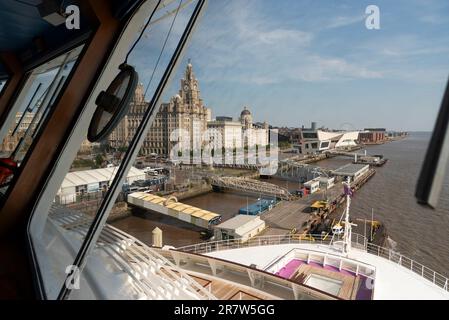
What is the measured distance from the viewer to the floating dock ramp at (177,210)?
295 inches

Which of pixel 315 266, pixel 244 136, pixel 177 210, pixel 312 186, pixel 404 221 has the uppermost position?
pixel 244 136

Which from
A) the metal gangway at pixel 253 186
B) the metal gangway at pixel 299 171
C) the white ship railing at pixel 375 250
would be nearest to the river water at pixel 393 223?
the white ship railing at pixel 375 250

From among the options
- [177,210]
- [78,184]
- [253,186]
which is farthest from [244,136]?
[78,184]

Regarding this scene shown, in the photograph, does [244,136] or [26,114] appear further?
[244,136]

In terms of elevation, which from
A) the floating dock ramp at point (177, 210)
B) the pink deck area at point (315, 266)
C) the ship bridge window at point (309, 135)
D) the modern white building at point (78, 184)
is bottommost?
the floating dock ramp at point (177, 210)

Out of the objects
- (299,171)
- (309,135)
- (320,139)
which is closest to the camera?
(320,139)

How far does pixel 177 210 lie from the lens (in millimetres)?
7953

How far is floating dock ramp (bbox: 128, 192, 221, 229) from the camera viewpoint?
24.6 ft

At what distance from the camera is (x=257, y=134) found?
1884cm

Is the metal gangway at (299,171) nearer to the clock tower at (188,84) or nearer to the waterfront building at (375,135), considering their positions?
the waterfront building at (375,135)

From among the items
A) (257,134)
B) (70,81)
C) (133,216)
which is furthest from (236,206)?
(70,81)

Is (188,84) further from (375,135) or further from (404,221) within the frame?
(404,221)

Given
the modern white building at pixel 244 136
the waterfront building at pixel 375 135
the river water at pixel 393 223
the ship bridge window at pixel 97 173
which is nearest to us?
the ship bridge window at pixel 97 173
